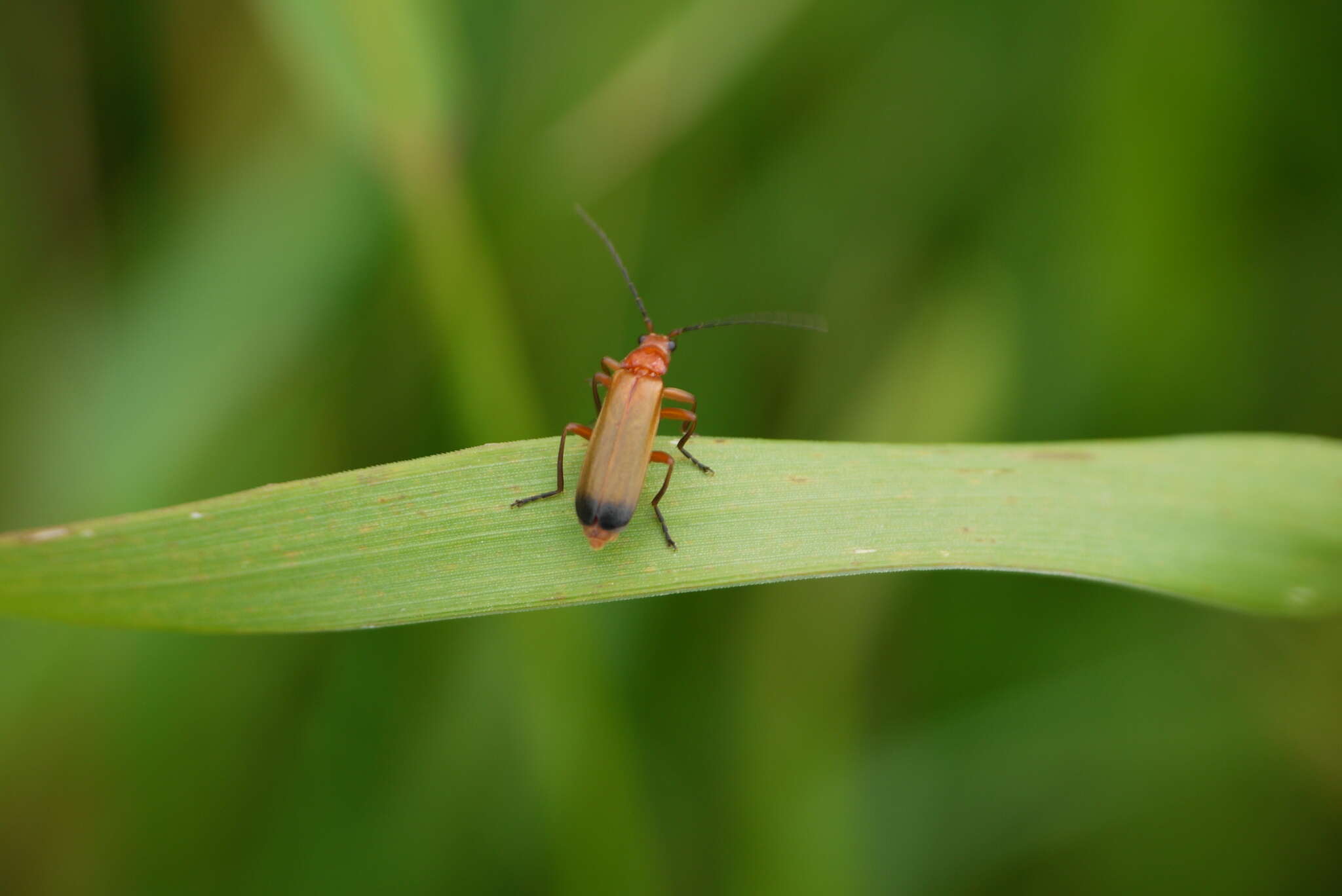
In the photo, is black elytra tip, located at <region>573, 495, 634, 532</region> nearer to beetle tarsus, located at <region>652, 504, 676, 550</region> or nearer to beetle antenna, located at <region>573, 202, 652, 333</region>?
beetle tarsus, located at <region>652, 504, 676, 550</region>

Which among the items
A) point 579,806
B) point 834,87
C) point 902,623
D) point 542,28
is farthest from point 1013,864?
point 542,28

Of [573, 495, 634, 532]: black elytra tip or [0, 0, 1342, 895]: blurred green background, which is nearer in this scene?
[573, 495, 634, 532]: black elytra tip

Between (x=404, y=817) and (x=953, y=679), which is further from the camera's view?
(x=953, y=679)

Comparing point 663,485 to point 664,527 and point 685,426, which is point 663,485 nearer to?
point 664,527

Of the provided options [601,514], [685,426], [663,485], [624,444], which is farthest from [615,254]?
[601,514]

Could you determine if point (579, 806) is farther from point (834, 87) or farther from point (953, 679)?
point (834, 87)

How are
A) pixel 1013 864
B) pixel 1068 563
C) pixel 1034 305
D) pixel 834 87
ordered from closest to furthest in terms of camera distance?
pixel 1068 563 → pixel 1013 864 → pixel 1034 305 → pixel 834 87

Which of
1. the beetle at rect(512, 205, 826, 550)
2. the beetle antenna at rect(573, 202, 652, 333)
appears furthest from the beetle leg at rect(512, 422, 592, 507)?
the beetle antenna at rect(573, 202, 652, 333)
